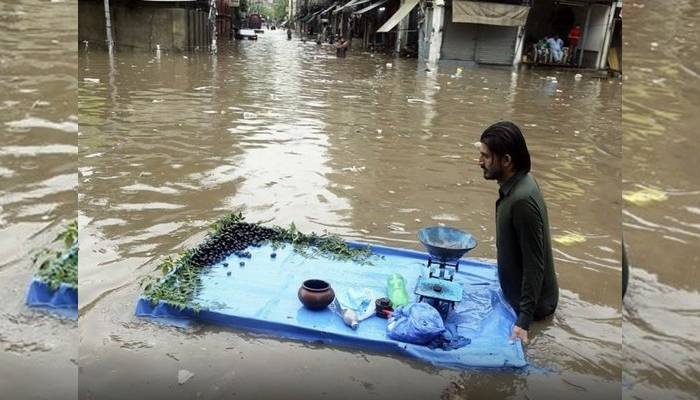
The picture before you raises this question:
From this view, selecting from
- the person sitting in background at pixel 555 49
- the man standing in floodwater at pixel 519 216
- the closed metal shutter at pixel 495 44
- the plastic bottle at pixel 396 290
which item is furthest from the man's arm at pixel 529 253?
the person sitting in background at pixel 555 49

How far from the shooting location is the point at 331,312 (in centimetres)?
371

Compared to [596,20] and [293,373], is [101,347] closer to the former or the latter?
[293,373]

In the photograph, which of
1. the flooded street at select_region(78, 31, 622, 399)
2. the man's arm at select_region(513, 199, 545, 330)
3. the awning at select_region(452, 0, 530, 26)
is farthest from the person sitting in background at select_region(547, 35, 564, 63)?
the man's arm at select_region(513, 199, 545, 330)

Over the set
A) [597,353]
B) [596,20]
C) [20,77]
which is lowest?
[597,353]

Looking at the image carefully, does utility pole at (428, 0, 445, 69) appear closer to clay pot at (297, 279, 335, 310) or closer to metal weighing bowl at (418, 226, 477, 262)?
metal weighing bowl at (418, 226, 477, 262)

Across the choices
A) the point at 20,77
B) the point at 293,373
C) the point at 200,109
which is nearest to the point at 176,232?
the point at 293,373

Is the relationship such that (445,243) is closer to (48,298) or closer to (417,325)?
(417,325)

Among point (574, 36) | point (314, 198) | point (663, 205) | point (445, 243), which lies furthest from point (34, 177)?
point (574, 36)

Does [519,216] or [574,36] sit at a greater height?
[574,36]

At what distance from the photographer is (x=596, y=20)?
23.8 m

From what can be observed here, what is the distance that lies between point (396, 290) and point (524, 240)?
3.20 ft

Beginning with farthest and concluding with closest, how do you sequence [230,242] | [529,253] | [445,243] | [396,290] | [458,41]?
[458,41]
[230,242]
[445,243]
[396,290]
[529,253]

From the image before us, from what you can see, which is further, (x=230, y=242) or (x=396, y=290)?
(x=230, y=242)

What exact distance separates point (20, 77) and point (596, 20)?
74.7 ft
